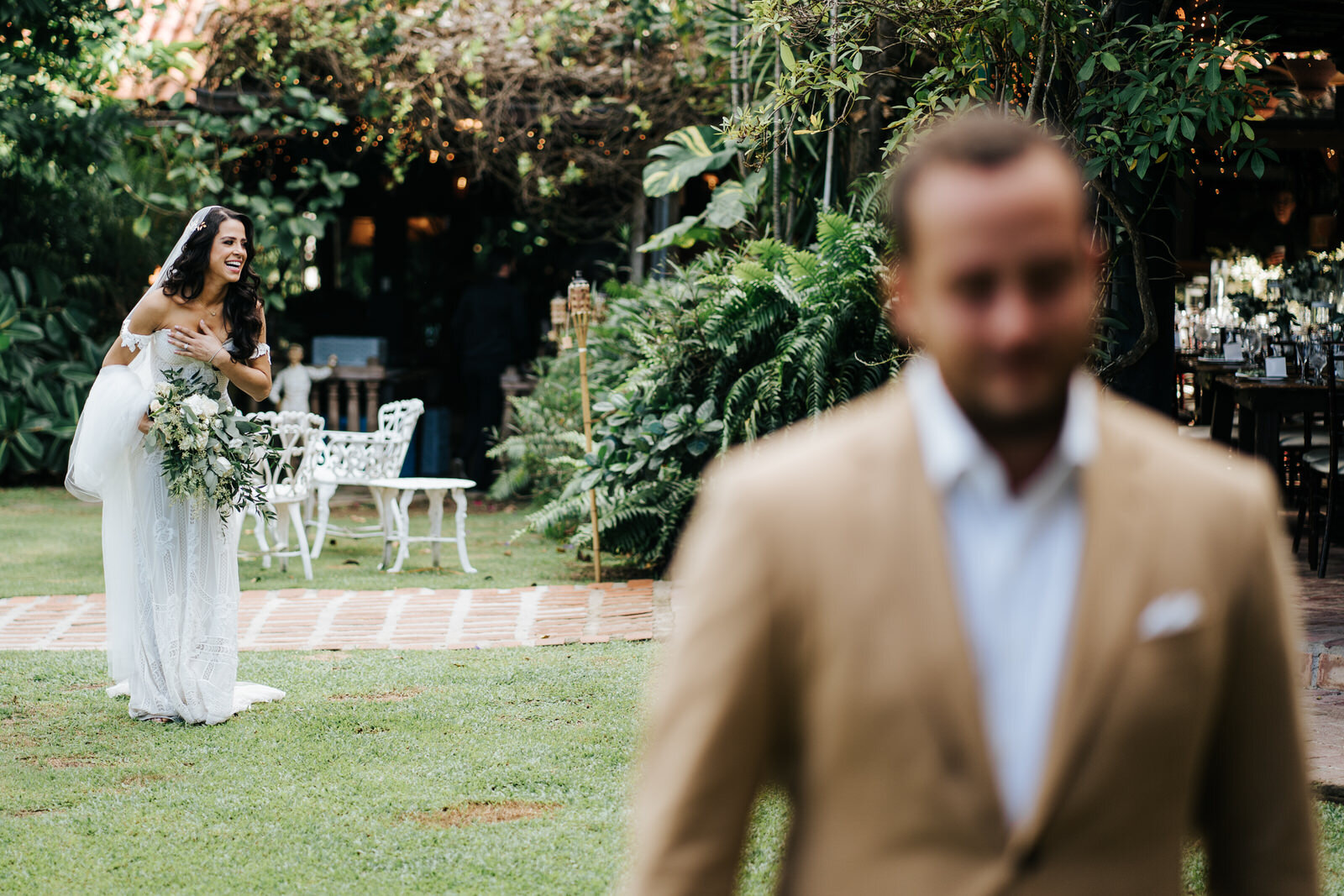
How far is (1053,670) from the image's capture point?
119cm

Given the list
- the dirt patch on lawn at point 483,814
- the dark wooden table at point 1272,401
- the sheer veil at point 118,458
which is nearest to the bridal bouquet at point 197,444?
the sheer veil at point 118,458

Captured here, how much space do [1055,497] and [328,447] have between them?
887cm

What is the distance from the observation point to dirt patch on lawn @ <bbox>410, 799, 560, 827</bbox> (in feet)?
13.5

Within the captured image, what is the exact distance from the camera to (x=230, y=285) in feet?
18.5

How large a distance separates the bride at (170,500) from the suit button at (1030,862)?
4645mm

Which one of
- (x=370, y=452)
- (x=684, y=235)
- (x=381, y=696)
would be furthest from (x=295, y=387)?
(x=381, y=696)

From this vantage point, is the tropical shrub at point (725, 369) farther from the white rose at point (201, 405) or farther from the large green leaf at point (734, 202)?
the white rose at point (201, 405)

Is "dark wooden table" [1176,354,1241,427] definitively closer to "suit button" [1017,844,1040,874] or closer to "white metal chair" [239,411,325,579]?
"white metal chair" [239,411,325,579]

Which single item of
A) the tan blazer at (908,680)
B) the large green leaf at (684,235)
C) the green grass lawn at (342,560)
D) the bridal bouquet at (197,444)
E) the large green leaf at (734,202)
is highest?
the large green leaf at (734,202)

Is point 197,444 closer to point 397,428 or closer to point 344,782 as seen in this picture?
point 344,782

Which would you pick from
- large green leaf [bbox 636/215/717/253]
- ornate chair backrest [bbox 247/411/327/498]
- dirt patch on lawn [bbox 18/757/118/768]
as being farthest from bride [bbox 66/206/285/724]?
large green leaf [bbox 636/215/717/253]

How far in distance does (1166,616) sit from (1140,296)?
4.37 metres

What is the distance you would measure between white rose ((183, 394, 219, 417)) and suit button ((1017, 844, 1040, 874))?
4831 mm

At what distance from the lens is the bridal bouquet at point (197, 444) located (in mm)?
5371
